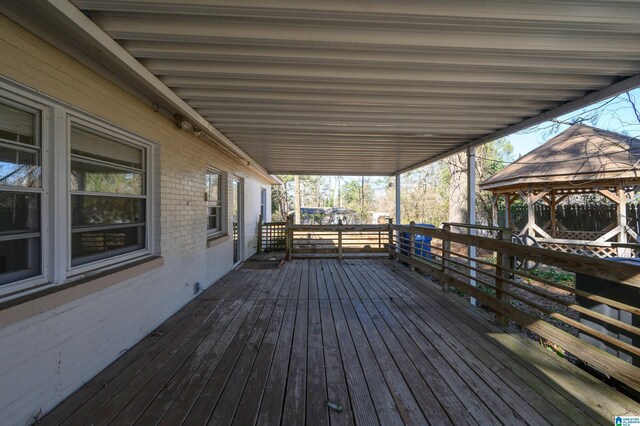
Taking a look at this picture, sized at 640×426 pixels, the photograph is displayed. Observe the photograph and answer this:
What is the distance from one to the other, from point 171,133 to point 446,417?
3.83m

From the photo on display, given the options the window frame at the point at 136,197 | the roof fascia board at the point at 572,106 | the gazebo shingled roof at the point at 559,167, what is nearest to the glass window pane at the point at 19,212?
the window frame at the point at 136,197

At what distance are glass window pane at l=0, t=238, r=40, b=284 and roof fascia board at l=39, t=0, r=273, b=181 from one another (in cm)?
137

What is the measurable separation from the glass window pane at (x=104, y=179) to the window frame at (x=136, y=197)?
0.31ft

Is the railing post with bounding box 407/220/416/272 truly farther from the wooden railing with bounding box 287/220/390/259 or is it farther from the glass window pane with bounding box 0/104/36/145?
the glass window pane with bounding box 0/104/36/145

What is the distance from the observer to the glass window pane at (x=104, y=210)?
2148 mm

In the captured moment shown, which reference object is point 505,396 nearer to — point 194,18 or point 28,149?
point 194,18

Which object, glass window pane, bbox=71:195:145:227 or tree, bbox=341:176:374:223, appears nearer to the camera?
glass window pane, bbox=71:195:145:227

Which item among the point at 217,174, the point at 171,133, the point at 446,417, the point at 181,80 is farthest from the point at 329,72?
the point at 217,174

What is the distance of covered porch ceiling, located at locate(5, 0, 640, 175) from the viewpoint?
1760 mm

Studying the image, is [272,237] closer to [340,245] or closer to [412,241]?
[340,245]

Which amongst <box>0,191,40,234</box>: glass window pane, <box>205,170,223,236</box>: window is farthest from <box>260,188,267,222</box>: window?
<box>0,191,40,234</box>: glass window pane

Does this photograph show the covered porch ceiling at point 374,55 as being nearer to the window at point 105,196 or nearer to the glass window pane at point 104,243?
the window at point 105,196

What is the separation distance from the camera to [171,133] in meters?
3.38

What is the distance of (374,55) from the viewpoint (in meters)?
2.23
